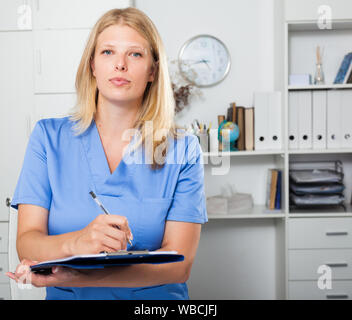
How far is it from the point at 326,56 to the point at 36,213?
1.80 m

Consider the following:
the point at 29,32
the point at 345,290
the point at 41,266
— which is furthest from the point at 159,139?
the point at 345,290

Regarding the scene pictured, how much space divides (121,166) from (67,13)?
1.14m

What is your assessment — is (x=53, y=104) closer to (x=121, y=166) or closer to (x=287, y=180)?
(x=121, y=166)

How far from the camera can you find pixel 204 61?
218cm

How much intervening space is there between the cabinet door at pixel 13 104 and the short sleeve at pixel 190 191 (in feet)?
3.78

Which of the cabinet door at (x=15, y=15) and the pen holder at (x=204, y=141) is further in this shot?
the pen holder at (x=204, y=141)

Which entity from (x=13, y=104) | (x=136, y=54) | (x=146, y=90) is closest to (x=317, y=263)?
(x=146, y=90)

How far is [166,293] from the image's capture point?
3.13 feet

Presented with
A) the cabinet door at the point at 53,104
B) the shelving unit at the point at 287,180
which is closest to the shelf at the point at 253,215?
the shelving unit at the point at 287,180

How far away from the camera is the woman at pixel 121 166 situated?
3.02ft

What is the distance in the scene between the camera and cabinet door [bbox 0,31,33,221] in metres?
1.90

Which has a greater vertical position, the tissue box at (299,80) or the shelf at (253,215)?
the tissue box at (299,80)

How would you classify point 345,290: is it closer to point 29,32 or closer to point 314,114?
point 314,114

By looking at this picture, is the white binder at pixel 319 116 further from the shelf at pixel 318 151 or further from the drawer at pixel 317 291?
the drawer at pixel 317 291
